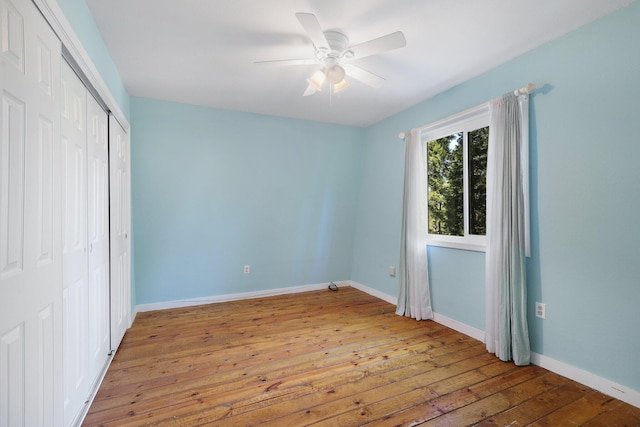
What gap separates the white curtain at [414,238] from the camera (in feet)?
10.3

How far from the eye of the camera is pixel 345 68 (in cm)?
232

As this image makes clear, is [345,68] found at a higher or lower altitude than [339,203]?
higher

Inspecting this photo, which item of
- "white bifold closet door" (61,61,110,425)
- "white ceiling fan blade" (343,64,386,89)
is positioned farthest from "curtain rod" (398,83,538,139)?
"white bifold closet door" (61,61,110,425)

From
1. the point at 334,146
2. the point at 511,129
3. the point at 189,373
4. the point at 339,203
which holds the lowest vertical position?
the point at 189,373

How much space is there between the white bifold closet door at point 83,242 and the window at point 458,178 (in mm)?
3026

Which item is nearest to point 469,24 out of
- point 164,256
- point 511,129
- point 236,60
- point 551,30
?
point 551,30

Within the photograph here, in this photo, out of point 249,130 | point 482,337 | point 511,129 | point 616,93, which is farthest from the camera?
point 249,130

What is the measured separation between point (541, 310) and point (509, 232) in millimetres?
630

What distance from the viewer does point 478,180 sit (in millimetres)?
2789

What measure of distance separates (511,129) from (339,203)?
2485mm

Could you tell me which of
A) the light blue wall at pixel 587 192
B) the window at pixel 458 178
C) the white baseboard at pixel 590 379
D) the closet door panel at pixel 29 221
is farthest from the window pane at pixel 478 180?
the closet door panel at pixel 29 221

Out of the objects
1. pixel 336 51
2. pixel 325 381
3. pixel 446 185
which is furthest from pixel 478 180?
pixel 325 381

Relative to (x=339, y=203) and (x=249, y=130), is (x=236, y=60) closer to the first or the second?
(x=249, y=130)

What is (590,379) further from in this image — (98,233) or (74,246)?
(98,233)
